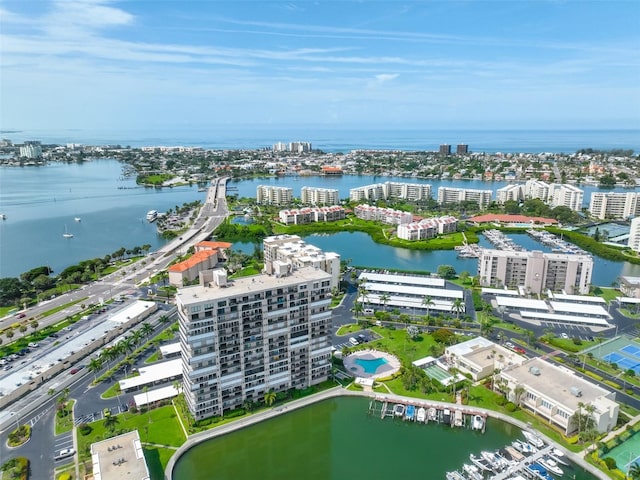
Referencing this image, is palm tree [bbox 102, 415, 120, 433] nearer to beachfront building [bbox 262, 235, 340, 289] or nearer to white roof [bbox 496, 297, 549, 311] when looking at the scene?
beachfront building [bbox 262, 235, 340, 289]

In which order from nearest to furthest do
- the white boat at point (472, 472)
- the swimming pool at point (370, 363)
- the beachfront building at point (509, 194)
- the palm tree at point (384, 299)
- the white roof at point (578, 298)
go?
the white boat at point (472, 472), the swimming pool at point (370, 363), the palm tree at point (384, 299), the white roof at point (578, 298), the beachfront building at point (509, 194)

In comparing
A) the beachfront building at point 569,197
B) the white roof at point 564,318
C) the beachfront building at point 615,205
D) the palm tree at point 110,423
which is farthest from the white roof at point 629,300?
the beachfront building at point 569,197

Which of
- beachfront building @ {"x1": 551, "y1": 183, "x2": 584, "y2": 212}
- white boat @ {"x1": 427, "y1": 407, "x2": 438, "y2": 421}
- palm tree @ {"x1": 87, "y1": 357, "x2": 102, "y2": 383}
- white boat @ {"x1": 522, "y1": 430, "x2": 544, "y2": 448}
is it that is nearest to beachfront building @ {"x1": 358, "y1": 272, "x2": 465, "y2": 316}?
white boat @ {"x1": 427, "y1": 407, "x2": 438, "y2": 421}

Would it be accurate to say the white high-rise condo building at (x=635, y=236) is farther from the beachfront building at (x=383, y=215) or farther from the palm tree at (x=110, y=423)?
the palm tree at (x=110, y=423)

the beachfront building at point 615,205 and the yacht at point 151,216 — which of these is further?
the yacht at point 151,216

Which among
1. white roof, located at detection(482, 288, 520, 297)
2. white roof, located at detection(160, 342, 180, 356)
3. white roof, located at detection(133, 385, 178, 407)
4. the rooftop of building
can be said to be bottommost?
white roof, located at detection(133, 385, 178, 407)

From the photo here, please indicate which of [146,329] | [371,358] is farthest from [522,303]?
[146,329]
